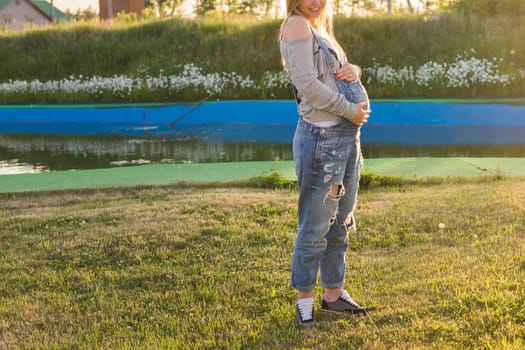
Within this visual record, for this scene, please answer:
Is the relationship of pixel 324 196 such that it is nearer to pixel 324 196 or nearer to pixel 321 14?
pixel 324 196

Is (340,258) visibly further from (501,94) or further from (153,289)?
(501,94)

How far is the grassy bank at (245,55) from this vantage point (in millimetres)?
12500

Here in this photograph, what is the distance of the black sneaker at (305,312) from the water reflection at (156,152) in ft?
17.4

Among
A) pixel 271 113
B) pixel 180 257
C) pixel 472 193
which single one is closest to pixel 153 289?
pixel 180 257

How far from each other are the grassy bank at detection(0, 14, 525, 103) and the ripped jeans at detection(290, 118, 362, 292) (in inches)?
389

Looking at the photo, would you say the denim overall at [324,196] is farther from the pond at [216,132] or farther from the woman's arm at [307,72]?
the pond at [216,132]

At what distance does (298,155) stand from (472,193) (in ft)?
8.94

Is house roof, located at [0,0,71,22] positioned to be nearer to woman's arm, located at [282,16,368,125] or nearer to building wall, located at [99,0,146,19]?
building wall, located at [99,0,146,19]

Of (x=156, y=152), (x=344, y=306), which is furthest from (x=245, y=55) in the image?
(x=344, y=306)

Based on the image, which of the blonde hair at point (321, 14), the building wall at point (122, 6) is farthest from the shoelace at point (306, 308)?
the building wall at point (122, 6)

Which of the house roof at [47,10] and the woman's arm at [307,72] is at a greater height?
the house roof at [47,10]

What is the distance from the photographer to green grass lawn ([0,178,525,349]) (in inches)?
104

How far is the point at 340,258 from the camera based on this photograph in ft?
9.50

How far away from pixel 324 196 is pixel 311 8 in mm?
763
